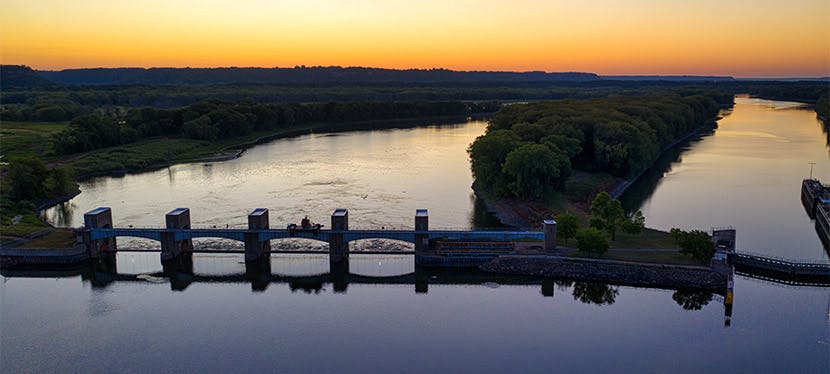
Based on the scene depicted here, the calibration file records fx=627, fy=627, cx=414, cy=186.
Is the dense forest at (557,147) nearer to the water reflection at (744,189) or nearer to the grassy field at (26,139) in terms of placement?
the water reflection at (744,189)

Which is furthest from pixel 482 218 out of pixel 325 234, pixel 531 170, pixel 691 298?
pixel 691 298

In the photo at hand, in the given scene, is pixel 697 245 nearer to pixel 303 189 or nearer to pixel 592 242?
pixel 592 242

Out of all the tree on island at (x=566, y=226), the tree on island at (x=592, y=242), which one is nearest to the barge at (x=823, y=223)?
the tree on island at (x=592, y=242)

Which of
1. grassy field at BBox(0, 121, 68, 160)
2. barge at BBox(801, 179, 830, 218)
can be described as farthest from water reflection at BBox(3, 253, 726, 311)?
grassy field at BBox(0, 121, 68, 160)

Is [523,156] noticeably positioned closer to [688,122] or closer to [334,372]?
[334,372]

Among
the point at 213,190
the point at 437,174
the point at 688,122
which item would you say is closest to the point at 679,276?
the point at 437,174

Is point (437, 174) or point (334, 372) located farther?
point (437, 174)

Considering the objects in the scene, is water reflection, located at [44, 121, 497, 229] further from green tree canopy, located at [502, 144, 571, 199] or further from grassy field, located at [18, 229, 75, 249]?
grassy field, located at [18, 229, 75, 249]
